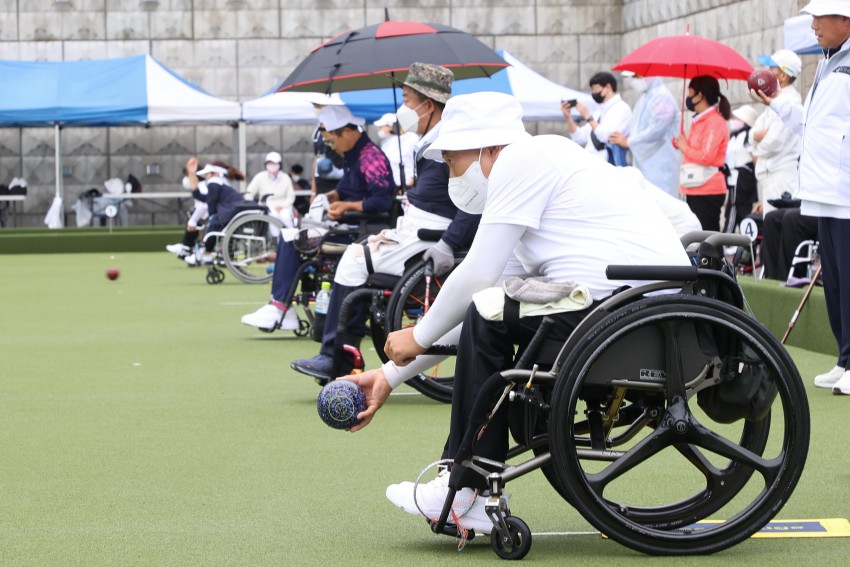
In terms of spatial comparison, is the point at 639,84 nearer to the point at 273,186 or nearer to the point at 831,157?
the point at 831,157

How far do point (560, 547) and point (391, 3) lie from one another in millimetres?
24226

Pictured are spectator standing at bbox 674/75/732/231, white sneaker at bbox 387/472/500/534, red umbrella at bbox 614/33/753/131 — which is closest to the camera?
white sneaker at bbox 387/472/500/534

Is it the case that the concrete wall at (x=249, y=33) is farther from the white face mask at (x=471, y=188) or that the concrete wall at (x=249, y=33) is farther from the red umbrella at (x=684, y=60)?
the white face mask at (x=471, y=188)

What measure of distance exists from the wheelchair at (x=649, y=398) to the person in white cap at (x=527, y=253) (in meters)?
0.06

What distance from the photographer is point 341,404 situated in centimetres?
400

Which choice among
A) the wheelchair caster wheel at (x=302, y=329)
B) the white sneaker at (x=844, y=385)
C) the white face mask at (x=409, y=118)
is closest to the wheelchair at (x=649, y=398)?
the white sneaker at (x=844, y=385)

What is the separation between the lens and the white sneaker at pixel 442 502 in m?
3.78

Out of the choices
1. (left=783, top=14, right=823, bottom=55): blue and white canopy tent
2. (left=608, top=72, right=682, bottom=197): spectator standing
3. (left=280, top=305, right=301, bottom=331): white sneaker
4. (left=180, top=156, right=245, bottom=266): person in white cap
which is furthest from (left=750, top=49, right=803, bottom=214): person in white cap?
(left=180, top=156, right=245, bottom=266): person in white cap

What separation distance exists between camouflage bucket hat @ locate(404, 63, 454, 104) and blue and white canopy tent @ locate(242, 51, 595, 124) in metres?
14.4

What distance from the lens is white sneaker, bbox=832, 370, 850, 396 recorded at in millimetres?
6578

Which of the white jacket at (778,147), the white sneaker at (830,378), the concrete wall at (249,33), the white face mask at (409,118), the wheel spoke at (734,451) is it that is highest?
the concrete wall at (249,33)

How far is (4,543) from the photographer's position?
3959 millimetres

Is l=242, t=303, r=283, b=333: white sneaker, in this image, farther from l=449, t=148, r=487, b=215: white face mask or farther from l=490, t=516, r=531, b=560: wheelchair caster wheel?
l=490, t=516, r=531, b=560: wheelchair caster wheel

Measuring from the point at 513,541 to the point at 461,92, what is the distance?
60.5ft
